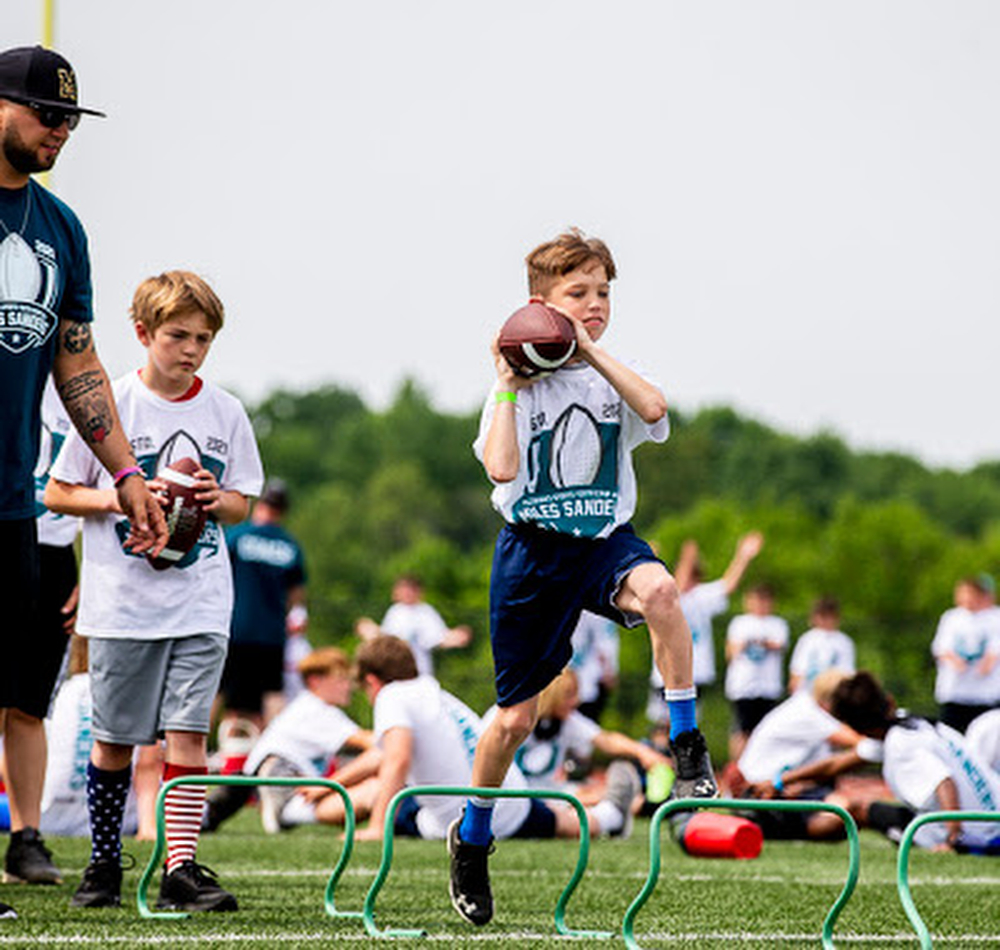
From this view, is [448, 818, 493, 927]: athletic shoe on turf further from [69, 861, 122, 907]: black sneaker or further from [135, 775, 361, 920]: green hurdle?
[69, 861, 122, 907]: black sneaker

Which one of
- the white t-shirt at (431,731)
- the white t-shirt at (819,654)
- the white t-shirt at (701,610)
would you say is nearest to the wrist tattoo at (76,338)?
the white t-shirt at (431,731)

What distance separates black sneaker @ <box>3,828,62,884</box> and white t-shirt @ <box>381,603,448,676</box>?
36.7 ft

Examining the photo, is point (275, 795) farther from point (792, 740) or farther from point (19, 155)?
point (19, 155)

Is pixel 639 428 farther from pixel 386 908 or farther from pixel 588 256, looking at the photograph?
pixel 386 908

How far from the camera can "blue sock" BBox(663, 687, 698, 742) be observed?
5527 millimetres

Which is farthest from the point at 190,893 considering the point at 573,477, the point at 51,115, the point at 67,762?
the point at 67,762

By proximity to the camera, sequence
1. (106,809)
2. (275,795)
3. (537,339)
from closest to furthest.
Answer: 1. (537,339)
2. (106,809)
3. (275,795)

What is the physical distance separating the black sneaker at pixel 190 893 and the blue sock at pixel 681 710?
1618 mm

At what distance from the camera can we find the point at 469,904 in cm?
582

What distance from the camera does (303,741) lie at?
10.7m

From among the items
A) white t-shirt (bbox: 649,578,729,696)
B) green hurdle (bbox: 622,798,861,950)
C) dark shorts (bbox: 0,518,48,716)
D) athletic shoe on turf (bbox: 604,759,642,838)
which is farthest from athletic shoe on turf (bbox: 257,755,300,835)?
white t-shirt (bbox: 649,578,729,696)

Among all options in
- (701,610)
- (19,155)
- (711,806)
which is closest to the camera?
(711,806)

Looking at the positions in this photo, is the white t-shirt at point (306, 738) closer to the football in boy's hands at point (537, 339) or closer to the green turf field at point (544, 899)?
the green turf field at point (544, 899)

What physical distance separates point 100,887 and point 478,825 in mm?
1268
